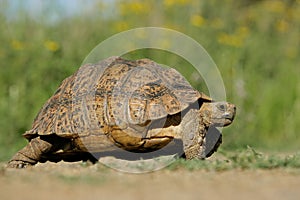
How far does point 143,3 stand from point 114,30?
1.13m

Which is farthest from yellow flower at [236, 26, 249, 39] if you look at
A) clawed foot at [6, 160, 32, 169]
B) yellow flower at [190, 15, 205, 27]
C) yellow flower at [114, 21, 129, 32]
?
clawed foot at [6, 160, 32, 169]

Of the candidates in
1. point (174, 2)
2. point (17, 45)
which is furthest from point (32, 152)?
point (174, 2)

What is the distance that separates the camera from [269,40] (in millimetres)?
12039

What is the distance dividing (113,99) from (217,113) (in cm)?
111

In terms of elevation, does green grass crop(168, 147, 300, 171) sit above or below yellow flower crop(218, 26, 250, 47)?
below

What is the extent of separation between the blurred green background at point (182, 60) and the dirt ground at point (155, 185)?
3.33m

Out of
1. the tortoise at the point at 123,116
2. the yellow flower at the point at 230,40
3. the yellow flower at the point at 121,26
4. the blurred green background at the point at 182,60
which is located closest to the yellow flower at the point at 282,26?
the blurred green background at the point at 182,60

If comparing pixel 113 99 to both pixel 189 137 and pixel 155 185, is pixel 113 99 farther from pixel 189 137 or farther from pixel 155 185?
pixel 155 185

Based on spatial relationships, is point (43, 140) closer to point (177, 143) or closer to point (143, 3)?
point (177, 143)

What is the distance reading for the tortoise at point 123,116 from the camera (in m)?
5.95

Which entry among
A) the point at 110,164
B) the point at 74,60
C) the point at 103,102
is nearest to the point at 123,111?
the point at 103,102

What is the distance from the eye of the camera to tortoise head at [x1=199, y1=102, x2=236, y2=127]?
6246mm

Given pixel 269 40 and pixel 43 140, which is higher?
pixel 269 40

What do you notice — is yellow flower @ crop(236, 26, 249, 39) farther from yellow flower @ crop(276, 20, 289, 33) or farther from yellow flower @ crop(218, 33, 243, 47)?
yellow flower @ crop(276, 20, 289, 33)
